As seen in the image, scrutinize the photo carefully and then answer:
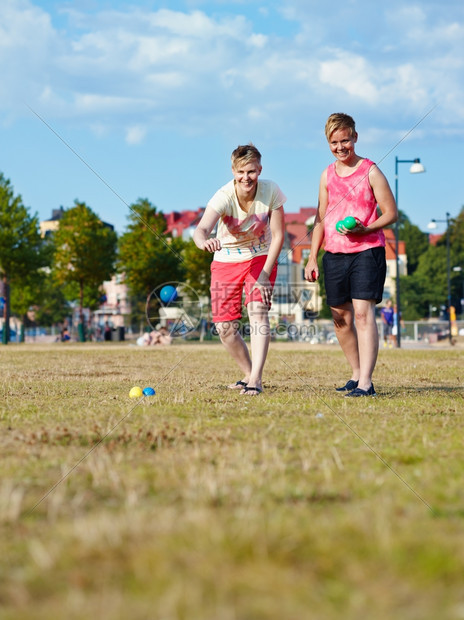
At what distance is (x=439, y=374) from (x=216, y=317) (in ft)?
11.9

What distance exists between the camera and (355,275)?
5.86 metres

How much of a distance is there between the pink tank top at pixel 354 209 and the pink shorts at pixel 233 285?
594 mm

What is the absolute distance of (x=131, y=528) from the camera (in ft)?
5.99

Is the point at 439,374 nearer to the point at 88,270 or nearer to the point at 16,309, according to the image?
the point at 88,270

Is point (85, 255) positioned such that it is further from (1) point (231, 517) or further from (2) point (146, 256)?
(1) point (231, 517)

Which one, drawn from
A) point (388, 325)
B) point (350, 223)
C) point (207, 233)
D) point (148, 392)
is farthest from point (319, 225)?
point (388, 325)

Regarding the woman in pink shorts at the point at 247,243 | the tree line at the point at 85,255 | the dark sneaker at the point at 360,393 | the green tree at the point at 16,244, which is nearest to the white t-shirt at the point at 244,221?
the woman in pink shorts at the point at 247,243

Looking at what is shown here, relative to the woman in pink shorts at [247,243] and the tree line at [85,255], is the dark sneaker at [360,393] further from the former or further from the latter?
the tree line at [85,255]

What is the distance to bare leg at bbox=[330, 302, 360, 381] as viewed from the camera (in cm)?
620

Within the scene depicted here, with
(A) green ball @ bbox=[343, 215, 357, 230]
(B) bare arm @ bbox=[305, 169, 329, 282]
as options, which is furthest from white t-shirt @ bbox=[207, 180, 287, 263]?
(A) green ball @ bbox=[343, 215, 357, 230]

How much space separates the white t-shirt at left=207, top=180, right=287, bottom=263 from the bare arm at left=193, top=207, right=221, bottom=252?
0.20 feet

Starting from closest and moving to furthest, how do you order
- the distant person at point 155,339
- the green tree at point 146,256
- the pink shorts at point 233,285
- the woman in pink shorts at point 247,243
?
1. the woman in pink shorts at point 247,243
2. the pink shorts at point 233,285
3. the distant person at point 155,339
4. the green tree at point 146,256

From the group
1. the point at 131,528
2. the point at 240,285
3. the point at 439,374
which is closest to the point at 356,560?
the point at 131,528

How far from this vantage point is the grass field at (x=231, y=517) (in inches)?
56.3
